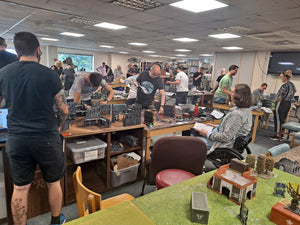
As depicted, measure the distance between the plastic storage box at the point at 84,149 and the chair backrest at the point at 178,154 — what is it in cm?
65

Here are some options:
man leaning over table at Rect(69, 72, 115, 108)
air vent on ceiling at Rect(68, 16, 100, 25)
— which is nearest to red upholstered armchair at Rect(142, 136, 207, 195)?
man leaning over table at Rect(69, 72, 115, 108)

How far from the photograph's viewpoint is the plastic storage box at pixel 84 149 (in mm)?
2180

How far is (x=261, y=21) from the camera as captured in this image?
3.83 m

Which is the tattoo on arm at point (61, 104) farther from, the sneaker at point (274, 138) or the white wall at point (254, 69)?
the white wall at point (254, 69)

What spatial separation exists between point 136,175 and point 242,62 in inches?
329

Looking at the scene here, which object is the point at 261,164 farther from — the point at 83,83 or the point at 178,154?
the point at 83,83

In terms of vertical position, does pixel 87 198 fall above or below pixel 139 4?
below

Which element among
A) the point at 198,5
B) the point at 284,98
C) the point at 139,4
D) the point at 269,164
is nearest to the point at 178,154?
the point at 269,164

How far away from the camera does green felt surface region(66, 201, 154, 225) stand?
948 millimetres

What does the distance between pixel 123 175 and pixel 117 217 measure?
1.64 meters

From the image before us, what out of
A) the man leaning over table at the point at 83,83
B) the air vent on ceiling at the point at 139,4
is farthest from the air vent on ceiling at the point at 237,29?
→ the man leaning over table at the point at 83,83

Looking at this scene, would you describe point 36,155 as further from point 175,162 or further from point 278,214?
point 278,214

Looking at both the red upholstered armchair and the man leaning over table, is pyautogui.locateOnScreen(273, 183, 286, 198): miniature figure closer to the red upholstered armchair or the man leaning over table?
the red upholstered armchair

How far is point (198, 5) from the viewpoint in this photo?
3225mm
